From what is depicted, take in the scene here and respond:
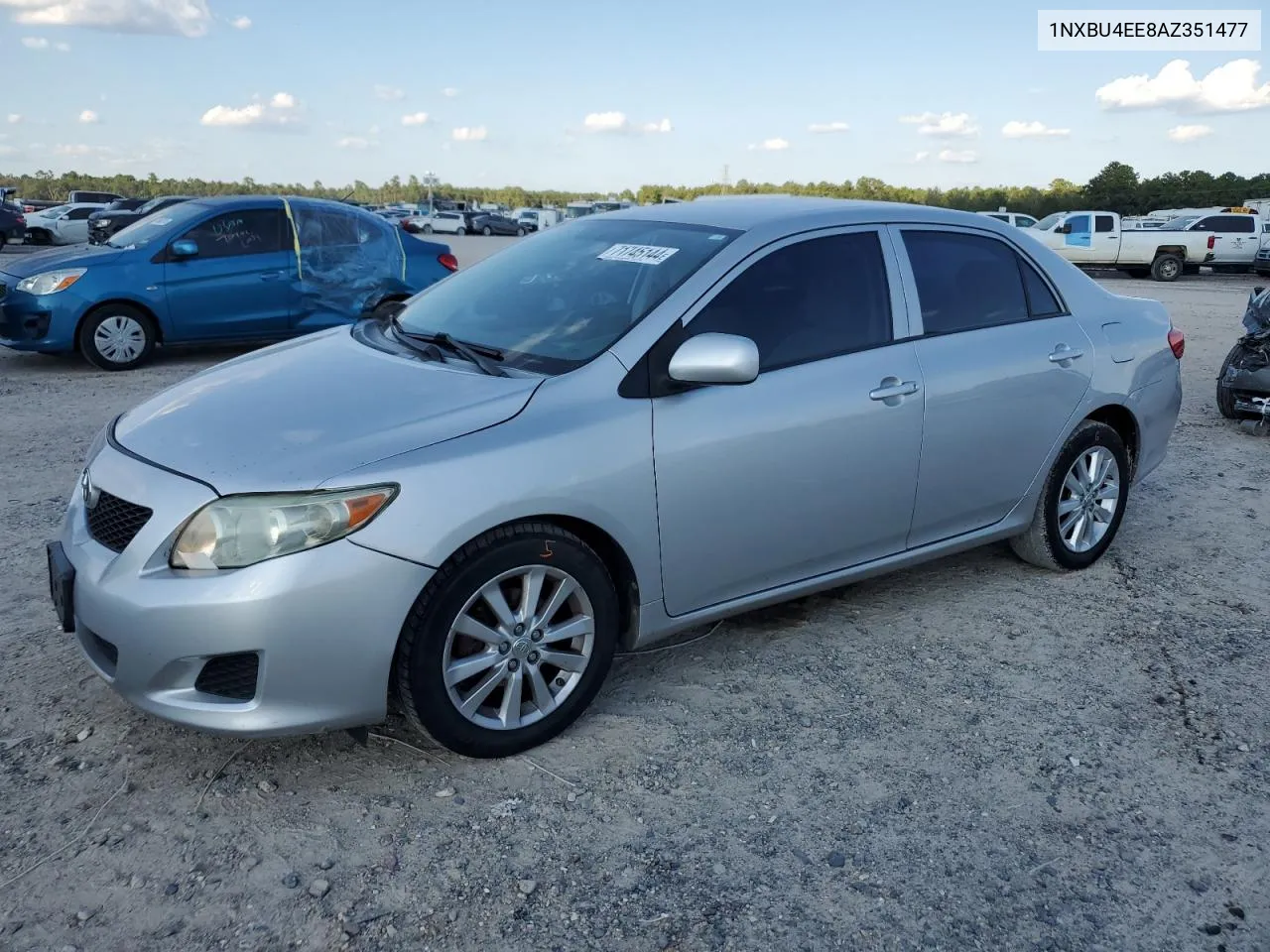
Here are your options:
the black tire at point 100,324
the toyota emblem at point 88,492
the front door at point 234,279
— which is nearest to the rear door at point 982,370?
the toyota emblem at point 88,492

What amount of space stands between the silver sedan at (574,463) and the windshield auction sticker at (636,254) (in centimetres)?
2

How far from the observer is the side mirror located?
10.9 ft

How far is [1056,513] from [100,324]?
7995 mm

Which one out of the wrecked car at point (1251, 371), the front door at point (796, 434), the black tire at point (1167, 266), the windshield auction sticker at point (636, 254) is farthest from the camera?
the black tire at point (1167, 266)

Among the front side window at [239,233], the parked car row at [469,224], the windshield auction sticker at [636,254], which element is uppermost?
the parked car row at [469,224]

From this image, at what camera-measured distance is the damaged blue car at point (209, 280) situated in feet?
29.8

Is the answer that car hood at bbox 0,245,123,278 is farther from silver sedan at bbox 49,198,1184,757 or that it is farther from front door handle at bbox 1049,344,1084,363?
front door handle at bbox 1049,344,1084,363

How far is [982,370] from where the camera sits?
14.0 feet

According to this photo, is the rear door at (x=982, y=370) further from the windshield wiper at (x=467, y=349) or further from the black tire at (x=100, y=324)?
the black tire at (x=100, y=324)

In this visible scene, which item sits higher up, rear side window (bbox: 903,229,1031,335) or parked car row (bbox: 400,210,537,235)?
parked car row (bbox: 400,210,537,235)

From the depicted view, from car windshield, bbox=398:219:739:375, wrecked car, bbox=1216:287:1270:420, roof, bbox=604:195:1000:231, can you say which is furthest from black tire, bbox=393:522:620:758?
wrecked car, bbox=1216:287:1270:420

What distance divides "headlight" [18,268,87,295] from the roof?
644cm

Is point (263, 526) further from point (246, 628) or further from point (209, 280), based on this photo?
point (209, 280)

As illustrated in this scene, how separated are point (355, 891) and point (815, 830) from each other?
1.24 metres
